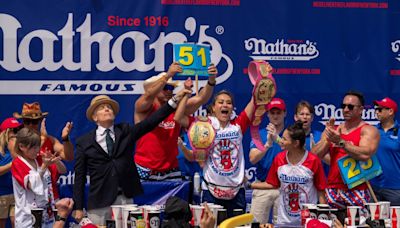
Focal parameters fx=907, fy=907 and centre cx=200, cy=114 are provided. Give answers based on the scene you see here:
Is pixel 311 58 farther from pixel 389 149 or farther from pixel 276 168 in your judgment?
pixel 276 168

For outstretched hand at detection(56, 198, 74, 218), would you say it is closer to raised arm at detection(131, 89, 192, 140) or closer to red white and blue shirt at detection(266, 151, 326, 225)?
raised arm at detection(131, 89, 192, 140)

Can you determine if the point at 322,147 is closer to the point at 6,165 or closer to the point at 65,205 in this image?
the point at 6,165

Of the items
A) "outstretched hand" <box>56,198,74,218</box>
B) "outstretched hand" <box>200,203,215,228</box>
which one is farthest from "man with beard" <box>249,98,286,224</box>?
"outstretched hand" <box>56,198,74,218</box>

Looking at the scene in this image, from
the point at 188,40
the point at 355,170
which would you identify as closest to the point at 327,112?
the point at 188,40

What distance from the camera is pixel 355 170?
7922 mm

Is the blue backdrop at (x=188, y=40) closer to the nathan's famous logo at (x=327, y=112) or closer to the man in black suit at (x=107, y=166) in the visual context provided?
the nathan's famous logo at (x=327, y=112)

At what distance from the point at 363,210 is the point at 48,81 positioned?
4.04 meters

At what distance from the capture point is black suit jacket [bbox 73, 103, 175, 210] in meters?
7.64

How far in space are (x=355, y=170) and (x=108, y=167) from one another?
215cm

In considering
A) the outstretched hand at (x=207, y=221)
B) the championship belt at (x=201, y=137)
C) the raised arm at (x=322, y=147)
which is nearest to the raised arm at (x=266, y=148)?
the raised arm at (x=322, y=147)

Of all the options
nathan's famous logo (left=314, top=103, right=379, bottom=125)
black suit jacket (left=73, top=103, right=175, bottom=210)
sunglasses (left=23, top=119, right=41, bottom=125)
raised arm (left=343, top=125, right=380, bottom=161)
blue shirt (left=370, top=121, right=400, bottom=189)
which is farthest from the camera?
nathan's famous logo (left=314, top=103, right=379, bottom=125)

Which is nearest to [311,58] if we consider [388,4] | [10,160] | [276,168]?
[388,4]

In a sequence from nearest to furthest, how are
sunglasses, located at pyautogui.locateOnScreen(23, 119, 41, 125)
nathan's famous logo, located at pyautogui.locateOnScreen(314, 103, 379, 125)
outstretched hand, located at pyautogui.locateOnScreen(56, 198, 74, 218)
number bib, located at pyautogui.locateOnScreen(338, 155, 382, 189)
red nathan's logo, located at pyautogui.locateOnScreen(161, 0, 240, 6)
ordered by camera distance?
outstretched hand, located at pyautogui.locateOnScreen(56, 198, 74, 218), number bib, located at pyautogui.locateOnScreen(338, 155, 382, 189), sunglasses, located at pyautogui.locateOnScreen(23, 119, 41, 125), red nathan's logo, located at pyautogui.locateOnScreen(161, 0, 240, 6), nathan's famous logo, located at pyautogui.locateOnScreen(314, 103, 379, 125)

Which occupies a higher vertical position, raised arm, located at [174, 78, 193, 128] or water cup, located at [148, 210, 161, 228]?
raised arm, located at [174, 78, 193, 128]
